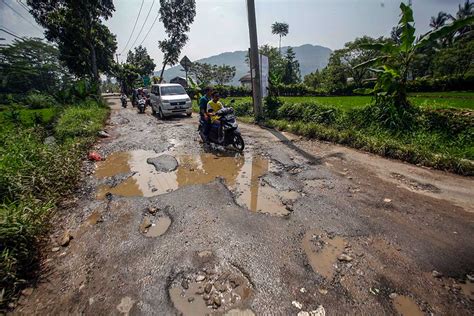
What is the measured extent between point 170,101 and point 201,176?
8151 millimetres

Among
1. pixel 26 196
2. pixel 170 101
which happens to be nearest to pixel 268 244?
pixel 26 196

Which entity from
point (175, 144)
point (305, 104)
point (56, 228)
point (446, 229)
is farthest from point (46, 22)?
point (446, 229)

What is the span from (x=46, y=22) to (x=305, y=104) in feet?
79.4

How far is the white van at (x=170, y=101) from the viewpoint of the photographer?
1225 cm

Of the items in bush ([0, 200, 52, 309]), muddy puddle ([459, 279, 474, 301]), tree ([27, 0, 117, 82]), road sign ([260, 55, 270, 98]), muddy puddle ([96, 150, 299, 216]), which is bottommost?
muddy puddle ([96, 150, 299, 216])

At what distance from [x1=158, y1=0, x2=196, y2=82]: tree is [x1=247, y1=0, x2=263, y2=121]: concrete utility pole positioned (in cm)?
2338

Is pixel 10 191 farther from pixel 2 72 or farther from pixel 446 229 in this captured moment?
pixel 2 72

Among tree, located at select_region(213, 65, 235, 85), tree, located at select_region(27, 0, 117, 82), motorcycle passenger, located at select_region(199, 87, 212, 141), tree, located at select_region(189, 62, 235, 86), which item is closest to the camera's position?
motorcycle passenger, located at select_region(199, 87, 212, 141)

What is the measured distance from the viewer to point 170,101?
12258 millimetres

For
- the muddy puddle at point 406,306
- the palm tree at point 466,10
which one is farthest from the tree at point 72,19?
the palm tree at point 466,10

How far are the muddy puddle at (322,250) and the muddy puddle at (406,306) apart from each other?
537 millimetres

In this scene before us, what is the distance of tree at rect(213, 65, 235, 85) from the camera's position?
5894 cm

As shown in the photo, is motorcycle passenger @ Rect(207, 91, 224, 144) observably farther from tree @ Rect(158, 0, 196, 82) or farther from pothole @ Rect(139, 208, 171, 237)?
tree @ Rect(158, 0, 196, 82)

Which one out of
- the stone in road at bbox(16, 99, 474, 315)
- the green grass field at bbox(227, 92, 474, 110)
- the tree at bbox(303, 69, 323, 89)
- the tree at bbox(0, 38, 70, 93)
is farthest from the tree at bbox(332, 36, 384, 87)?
the tree at bbox(0, 38, 70, 93)
